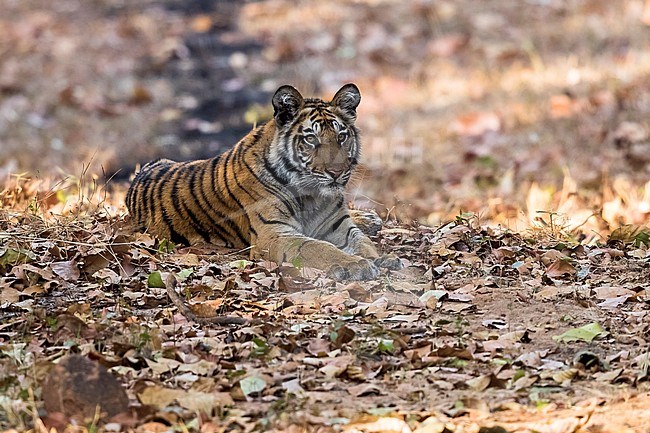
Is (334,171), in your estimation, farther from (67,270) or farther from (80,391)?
(80,391)

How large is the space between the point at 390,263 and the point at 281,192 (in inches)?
34.6

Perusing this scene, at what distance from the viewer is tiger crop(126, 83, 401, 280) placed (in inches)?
224

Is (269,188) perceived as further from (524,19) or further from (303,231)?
(524,19)

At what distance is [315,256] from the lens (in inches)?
211

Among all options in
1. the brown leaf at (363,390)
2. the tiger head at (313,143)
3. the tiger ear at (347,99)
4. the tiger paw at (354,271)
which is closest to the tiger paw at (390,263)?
the tiger paw at (354,271)

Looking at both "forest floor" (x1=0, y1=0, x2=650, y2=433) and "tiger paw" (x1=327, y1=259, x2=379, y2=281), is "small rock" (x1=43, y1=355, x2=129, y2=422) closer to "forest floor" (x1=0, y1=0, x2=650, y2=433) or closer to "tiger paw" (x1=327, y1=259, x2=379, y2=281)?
"forest floor" (x1=0, y1=0, x2=650, y2=433)

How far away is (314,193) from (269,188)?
0.25 metres

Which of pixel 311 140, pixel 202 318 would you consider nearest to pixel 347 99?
pixel 311 140

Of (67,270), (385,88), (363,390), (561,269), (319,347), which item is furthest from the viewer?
(385,88)

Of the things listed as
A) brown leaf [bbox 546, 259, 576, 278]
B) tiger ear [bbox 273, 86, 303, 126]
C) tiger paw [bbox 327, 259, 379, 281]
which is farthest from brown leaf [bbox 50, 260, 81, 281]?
brown leaf [bbox 546, 259, 576, 278]

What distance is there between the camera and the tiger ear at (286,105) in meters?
5.74

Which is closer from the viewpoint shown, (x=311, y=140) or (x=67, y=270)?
(x=67, y=270)

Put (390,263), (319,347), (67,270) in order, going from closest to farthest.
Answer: (319,347)
(67,270)
(390,263)

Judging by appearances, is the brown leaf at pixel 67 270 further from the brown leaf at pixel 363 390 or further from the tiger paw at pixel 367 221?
the tiger paw at pixel 367 221
